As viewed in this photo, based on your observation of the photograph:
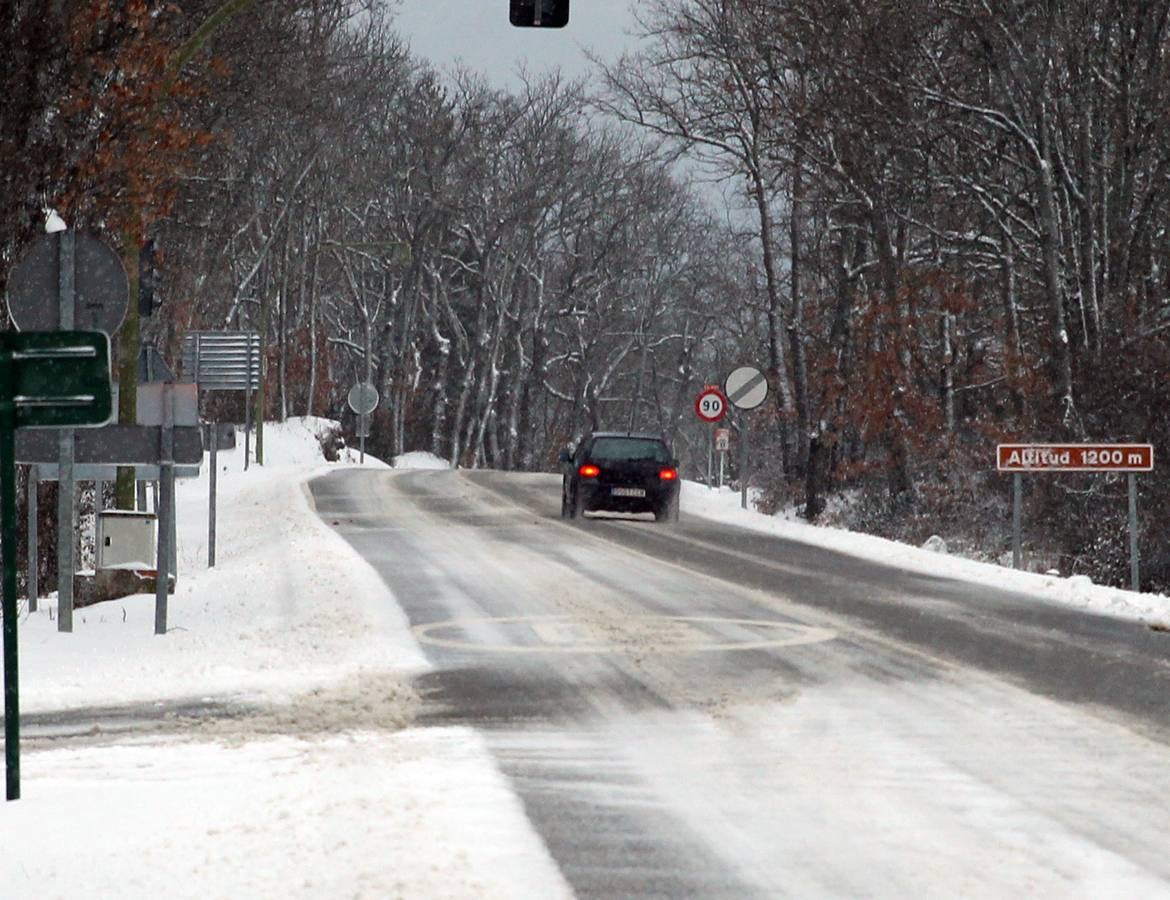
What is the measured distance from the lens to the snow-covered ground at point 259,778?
6.43 metres

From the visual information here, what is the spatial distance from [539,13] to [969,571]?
8.20 metres

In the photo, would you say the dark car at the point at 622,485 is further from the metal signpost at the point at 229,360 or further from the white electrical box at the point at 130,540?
the white electrical box at the point at 130,540

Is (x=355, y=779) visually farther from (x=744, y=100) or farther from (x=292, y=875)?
(x=744, y=100)

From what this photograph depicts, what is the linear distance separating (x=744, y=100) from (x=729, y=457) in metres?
62.6

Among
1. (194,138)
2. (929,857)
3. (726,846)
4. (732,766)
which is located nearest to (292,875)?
(726,846)

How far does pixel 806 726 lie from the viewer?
9984 mm

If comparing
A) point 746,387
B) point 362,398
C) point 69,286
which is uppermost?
point 69,286

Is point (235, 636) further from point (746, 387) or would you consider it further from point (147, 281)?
point (746, 387)

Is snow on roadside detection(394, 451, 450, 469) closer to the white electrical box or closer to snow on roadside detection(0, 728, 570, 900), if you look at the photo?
the white electrical box

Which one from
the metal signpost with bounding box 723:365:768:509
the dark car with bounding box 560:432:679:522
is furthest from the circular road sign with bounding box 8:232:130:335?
the metal signpost with bounding box 723:365:768:509

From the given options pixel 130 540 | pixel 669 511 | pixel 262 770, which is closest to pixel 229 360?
pixel 669 511

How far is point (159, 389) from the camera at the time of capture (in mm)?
14273

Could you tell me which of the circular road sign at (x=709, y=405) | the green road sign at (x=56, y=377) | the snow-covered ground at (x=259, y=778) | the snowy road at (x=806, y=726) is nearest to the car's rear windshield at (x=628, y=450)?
the circular road sign at (x=709, y=405)

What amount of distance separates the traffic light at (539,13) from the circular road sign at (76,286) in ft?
16.0
